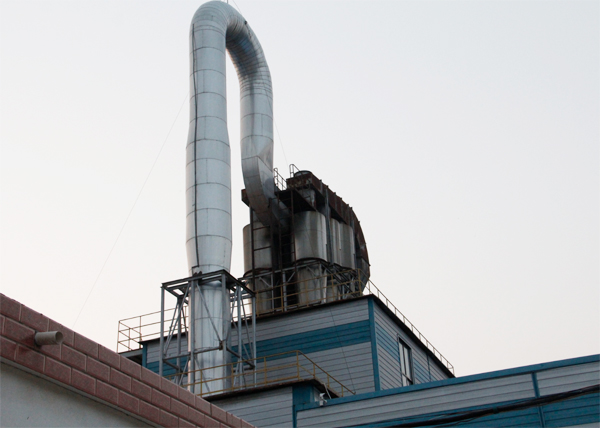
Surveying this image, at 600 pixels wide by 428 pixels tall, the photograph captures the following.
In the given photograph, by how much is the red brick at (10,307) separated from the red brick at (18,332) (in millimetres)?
63

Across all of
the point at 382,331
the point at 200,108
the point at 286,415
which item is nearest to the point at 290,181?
the point at 200,108

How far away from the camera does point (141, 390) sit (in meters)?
9.71

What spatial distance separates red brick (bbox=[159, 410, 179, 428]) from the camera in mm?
10000

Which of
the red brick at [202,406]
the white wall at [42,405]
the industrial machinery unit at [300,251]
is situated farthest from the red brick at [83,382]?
the industrial machinery unit at [300,251]

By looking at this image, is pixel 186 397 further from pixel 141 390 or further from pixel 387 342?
pixel 387 342

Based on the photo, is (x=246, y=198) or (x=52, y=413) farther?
(x=246, y=198)

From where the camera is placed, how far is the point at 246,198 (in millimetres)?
37312

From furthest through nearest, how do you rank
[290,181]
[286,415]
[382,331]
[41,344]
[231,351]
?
[290,181] < [382,331] < [231,351] < [286,415] < [41,344]

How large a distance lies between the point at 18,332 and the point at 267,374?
66.7 ft

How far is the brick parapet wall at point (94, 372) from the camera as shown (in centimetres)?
802

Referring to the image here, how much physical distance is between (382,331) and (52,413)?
20.9m

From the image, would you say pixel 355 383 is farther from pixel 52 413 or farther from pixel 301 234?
pixel 52 413

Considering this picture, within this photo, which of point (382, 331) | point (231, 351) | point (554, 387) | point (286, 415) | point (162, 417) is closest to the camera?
point (162, 417)

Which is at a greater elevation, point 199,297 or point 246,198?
point 246,198
